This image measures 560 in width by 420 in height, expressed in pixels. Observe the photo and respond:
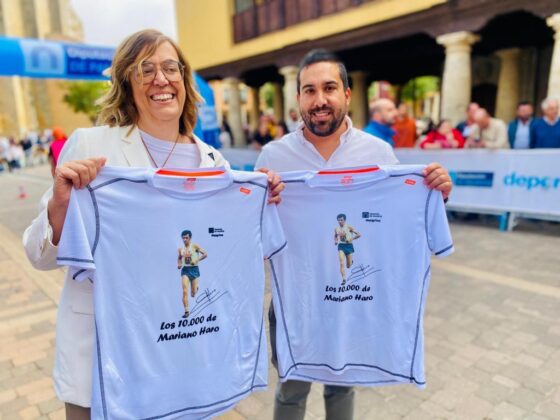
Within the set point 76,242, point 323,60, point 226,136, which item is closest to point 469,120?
point 323,60

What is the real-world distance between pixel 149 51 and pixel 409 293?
1.61 m

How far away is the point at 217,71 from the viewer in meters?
19.1

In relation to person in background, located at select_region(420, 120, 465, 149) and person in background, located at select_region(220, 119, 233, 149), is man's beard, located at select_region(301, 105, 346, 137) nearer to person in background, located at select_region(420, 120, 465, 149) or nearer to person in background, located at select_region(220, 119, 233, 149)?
person in background, located at select_region(420, 120, 465, 149)

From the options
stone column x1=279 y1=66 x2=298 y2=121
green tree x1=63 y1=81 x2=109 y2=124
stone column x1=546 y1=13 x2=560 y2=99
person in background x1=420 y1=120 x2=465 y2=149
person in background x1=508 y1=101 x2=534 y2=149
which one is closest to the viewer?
person in background x1=508 y1=101 x2=534 y2=149

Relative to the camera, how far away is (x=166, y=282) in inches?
63.6

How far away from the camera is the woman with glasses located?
58.2 inches

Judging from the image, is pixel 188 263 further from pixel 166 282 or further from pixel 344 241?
pixel 344 241

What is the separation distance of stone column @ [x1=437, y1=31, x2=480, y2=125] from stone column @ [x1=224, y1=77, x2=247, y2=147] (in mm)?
10044

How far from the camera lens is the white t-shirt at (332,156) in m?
2.14

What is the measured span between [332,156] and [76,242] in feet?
4.18

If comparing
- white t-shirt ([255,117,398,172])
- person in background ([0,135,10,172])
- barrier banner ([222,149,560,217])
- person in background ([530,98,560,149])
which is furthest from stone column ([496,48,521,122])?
person in background ([0,135,10,172])

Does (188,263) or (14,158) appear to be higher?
(188,263)

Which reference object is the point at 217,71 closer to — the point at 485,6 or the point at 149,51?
the point at 485,6

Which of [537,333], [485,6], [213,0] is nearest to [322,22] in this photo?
[485,6]
